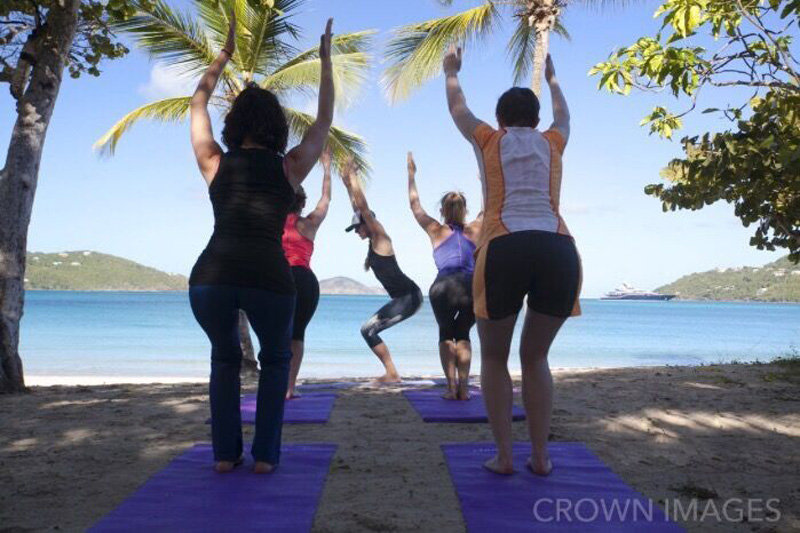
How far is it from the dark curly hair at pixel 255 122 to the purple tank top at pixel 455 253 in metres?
2.52

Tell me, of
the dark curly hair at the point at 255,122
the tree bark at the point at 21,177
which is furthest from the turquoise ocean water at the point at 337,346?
the dark curly hair at the point at 255,122

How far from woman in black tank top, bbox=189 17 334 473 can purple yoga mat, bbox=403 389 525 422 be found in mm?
1672

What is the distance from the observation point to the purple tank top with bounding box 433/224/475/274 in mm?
5480

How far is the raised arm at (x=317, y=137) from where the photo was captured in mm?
3186

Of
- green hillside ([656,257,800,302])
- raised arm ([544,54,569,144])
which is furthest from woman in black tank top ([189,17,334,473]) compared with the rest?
green hillside ([656,257,800,302])

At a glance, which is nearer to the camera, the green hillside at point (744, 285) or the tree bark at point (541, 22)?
the tree bark at point (541, 22)

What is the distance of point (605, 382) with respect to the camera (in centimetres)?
732

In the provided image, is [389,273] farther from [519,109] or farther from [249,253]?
[249,253]

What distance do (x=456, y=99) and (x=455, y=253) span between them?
2250 millimetres

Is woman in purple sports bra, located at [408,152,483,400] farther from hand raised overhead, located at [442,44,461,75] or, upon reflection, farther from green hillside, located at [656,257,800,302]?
green hillside, located at [656,257,800,302]

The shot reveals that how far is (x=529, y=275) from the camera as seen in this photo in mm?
2934

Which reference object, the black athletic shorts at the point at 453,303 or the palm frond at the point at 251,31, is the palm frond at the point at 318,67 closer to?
the palm frond at the point at 251,31

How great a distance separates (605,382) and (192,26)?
8012 mm

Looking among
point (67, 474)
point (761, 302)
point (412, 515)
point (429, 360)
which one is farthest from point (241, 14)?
Result: point (761, 302)
